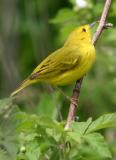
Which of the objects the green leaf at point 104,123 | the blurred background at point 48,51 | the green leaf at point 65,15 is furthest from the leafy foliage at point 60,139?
the green leaf at point 65,15

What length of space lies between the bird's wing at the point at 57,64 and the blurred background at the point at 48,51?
0.20 meters

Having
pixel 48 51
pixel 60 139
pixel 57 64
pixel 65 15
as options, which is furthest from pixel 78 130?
pixel 48 51

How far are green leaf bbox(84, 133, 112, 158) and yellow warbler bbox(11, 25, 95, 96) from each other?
1546mm

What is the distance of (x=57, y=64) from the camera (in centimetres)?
477

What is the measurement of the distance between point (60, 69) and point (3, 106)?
203 centimetres

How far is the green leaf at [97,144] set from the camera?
10.1ft

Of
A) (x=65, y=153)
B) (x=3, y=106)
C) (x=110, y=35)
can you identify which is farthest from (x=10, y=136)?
(x=110, y=35)

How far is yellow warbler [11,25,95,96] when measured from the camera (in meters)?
4.70

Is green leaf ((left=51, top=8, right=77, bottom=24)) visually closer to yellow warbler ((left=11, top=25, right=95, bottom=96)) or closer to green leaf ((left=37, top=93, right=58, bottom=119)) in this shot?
yellow warbler ((left=11, top=25, right=95, bottom=96))

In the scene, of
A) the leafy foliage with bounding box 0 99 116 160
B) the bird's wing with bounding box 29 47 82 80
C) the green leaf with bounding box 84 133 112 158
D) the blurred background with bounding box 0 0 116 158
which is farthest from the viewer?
the blurred background with bounding box 0 0 116 158

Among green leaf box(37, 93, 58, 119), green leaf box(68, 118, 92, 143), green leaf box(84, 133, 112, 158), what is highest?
green leaf box(37, 93, 58, 119)

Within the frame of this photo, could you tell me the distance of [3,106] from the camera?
9.19ft

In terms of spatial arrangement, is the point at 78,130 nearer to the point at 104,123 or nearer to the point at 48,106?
the point at 104,123

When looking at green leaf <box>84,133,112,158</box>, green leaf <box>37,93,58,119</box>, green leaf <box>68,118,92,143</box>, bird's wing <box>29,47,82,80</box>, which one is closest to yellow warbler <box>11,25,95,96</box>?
bird's wing <box>29,47,82,80</box>
